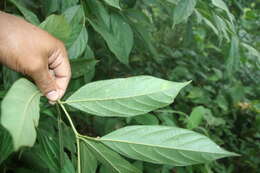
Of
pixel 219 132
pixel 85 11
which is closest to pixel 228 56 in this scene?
pixel 85 11

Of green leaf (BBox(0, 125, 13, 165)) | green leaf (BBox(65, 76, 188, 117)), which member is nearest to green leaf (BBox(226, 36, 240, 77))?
green leaf (BBox(65, 76, 188, 117))

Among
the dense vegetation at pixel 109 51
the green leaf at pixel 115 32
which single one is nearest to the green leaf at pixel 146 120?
the dense vegetation at pixel 109 51

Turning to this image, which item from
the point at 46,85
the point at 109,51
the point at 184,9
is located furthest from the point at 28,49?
the point at 109,51

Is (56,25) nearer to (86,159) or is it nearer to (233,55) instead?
(86,159)

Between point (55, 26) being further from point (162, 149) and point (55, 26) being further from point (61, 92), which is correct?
point (162, 149)

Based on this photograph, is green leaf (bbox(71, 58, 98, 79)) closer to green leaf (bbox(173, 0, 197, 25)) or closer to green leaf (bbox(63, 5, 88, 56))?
green leaf (bbox(63, 5, 88, 56))

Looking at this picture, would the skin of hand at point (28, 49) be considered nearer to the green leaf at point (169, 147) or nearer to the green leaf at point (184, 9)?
the green leaf at point (169, 147)
